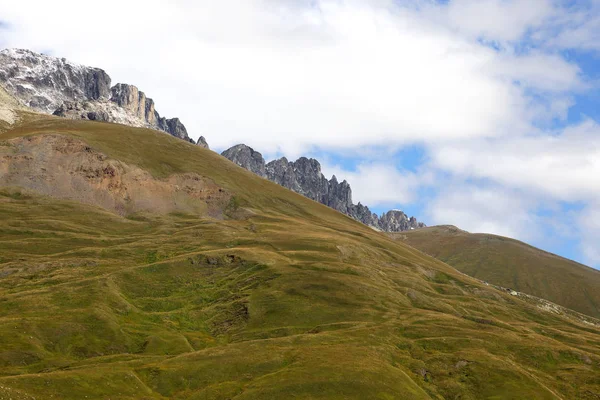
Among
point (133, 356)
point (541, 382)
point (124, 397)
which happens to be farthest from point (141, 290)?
point (541, 382)

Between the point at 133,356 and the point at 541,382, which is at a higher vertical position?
the point at 541,382

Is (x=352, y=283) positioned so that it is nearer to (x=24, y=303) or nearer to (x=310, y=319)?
(x=310, y=319)

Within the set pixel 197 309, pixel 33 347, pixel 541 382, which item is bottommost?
pixel 33 347

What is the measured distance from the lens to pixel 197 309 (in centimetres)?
16638

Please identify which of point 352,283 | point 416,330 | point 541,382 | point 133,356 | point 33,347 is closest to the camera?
point 33,347

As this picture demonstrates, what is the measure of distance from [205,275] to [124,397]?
9724 centimetres

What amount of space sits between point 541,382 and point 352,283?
7134 cm

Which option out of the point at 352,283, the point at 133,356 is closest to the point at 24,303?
the point at 133,356

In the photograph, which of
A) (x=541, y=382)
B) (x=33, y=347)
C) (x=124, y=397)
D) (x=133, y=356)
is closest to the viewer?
(x=124, y=397)

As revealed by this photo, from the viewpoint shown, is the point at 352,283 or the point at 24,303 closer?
the point at 24,303

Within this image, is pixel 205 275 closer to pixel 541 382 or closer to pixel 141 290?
pixel 141 290

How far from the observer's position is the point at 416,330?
159 meters

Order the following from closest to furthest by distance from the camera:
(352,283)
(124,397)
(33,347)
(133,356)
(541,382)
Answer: (124,397)
(33,347)
(133,356)
(541,382)
(352,283)

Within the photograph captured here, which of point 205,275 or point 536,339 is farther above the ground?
point 536,339
